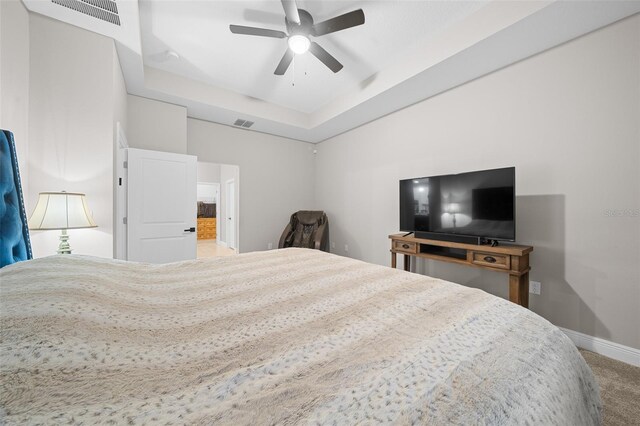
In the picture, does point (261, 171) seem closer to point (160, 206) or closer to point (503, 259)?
point (160, 206)

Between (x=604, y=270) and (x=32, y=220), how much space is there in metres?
4.49

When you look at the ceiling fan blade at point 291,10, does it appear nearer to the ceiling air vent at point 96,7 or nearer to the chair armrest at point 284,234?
the ceiling air vent at point 96,7

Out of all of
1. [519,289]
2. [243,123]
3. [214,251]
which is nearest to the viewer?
[519,289]

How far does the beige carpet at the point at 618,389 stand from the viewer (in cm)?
141

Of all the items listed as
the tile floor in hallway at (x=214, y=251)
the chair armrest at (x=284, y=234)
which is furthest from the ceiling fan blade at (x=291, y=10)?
the tile floor in hallway at (x=214, y=251)

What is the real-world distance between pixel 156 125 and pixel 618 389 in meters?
5.33

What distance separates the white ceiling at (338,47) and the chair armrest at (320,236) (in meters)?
1.98

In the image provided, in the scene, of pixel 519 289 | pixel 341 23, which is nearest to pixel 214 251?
pixel 341 23

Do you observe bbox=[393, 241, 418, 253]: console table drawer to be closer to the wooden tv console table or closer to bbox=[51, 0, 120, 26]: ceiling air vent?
the wooden tv console table

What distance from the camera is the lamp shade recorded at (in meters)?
1.82

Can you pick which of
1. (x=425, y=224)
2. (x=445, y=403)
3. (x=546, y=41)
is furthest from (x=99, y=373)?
(x=546, y=41)

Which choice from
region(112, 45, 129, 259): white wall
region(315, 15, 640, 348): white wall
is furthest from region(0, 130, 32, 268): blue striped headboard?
region(315, 15, 640, 348): white wall

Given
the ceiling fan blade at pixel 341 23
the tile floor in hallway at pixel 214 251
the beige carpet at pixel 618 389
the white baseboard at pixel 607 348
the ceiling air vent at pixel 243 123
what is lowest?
the beige carpet at pixel 618 389

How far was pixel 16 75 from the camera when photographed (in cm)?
183
